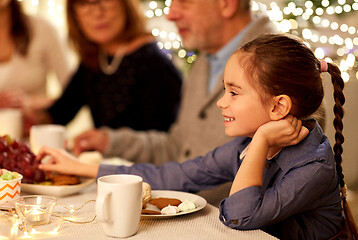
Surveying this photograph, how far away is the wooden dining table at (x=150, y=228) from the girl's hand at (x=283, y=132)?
209 millimetres

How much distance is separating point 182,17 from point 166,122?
75 centimetres

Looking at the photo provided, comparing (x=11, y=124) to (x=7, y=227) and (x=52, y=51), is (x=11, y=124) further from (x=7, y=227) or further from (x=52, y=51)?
(x=52, y=51)

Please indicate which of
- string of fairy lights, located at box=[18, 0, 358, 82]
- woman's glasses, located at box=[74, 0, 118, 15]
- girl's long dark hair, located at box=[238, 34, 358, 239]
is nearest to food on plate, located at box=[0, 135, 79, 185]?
girl's long dark hair, located at box=[238, 34, 358, 239]

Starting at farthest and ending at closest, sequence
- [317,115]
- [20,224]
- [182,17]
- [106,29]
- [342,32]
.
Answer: [342,32], [106,29], [182,17], [317,115], [20,224]

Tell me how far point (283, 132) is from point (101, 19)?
1.48 metres

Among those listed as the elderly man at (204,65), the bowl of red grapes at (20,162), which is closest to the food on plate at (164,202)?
the bowl of red grapes at (20,162)

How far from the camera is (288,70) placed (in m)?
1.02

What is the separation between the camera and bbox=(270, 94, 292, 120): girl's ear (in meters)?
1.02

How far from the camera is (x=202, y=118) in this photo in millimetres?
1829

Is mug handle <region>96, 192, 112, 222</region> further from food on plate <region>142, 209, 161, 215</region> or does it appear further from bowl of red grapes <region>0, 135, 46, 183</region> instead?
bowl of red grapes <region>0, 135, 46, 183</region>

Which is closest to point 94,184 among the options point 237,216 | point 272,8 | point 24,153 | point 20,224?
point 24,153

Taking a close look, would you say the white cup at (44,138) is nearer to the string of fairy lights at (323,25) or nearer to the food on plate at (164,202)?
the food on plate at (164,202)

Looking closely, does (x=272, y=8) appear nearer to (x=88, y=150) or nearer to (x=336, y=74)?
(x=88, y=150)

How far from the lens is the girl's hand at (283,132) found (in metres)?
1.00
